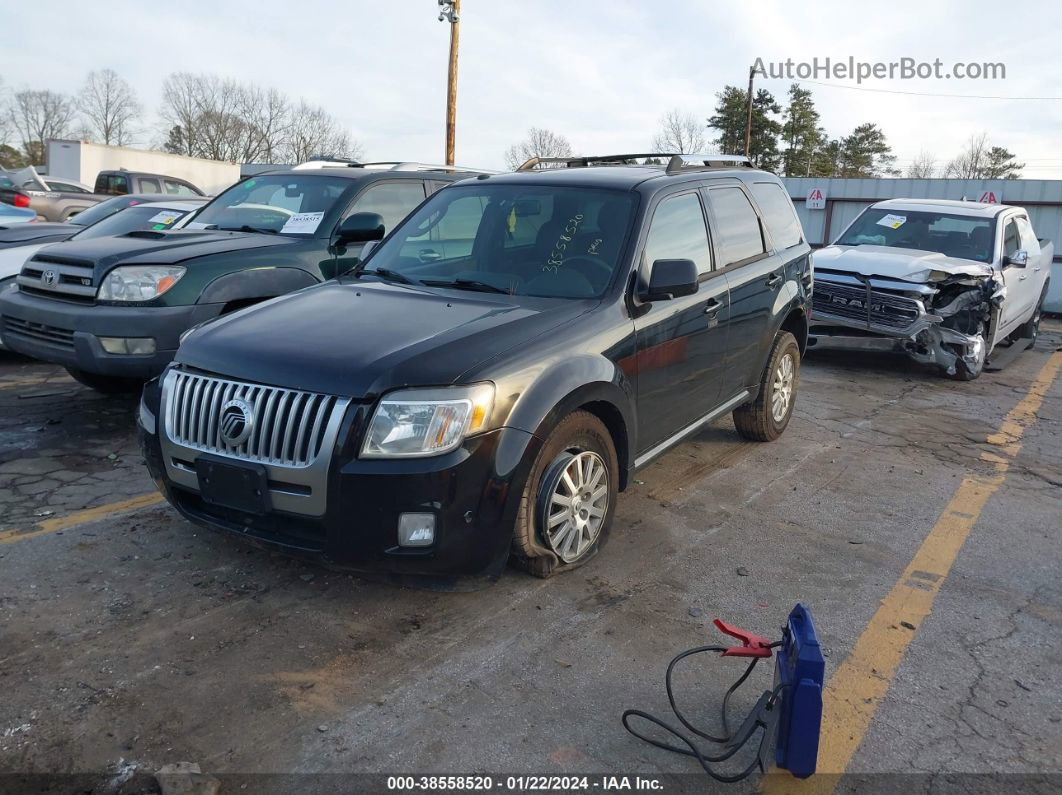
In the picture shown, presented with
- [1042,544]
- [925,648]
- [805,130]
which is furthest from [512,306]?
[805,130]

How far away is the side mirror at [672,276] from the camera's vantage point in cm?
404

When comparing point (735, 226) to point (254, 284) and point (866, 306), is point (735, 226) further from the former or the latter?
point (866, 306)

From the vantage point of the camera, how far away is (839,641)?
3.45 m

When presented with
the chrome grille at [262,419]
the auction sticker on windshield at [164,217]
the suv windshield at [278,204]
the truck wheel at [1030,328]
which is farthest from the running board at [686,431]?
the truck wheel at [1030,328]

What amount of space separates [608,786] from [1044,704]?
1637 millimetres

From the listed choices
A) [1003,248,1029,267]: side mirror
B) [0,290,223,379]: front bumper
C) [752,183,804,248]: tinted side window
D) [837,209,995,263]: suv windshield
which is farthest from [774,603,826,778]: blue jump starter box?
[1003,248,1029,267]: side mirror

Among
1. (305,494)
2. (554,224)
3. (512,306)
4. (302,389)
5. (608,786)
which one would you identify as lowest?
(608,786)

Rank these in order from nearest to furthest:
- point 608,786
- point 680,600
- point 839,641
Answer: point 608,786 < point 839,641 < point 680,600

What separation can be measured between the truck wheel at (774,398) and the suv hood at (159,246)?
345 cm

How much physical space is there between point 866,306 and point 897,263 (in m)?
0.60

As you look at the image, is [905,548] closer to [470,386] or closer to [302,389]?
[470,386]

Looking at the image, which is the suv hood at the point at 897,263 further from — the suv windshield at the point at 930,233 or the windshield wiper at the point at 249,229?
the windshield wiper at the point at 249,229

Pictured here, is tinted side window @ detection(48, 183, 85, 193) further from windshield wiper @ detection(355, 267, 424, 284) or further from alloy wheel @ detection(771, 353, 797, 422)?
alloy wheel @ detection(771, 353, 797, 422)

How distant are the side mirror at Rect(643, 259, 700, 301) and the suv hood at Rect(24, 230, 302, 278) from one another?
319 centimetres
